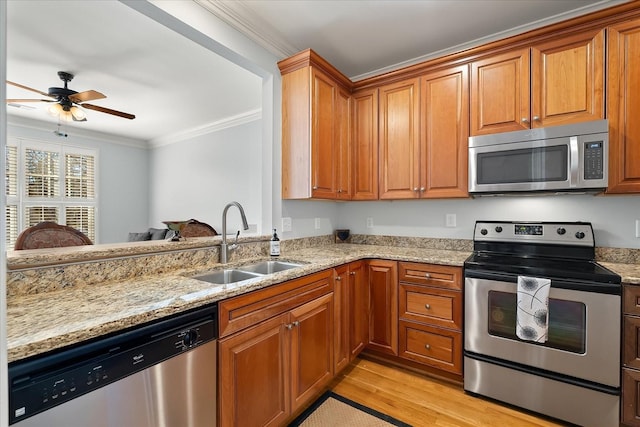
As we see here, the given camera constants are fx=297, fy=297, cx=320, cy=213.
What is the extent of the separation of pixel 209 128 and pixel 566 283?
5126 mm

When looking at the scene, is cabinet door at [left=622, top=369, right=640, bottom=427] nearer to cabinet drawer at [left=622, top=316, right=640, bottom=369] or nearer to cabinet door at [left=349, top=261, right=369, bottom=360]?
cabinet drawer at [left=622, top=316, right=640, bottom=369]

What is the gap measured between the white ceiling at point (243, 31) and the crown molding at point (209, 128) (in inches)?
32.2

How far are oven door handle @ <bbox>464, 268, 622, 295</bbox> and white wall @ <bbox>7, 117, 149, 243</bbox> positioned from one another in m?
6.44

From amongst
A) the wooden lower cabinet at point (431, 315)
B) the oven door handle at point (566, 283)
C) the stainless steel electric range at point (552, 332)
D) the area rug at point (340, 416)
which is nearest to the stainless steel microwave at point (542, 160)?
the stainless steel electric range at point (552, 332)

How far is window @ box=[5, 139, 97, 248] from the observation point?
4.73 metres

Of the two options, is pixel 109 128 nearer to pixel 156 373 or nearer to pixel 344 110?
pixel 344 110

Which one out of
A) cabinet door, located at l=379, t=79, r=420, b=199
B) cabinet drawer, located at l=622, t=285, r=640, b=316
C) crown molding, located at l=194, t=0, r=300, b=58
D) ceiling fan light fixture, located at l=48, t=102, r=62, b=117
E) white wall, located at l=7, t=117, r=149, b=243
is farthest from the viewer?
white wall, located at l=7, t=117, r=149, b=243

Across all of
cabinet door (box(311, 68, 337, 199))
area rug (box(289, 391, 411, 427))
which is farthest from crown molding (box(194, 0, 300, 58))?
area rug (box(289, 391, 411, 427))

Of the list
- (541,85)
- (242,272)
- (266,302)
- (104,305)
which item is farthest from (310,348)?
(541,85)

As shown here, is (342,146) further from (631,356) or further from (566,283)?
(631,356)

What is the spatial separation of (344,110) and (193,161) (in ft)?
12.2

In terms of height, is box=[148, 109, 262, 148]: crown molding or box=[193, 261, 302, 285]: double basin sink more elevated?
box=[148, 109, 262, 148]: crown molding

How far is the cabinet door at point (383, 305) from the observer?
7.72ft

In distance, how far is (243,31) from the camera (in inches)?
85.4
